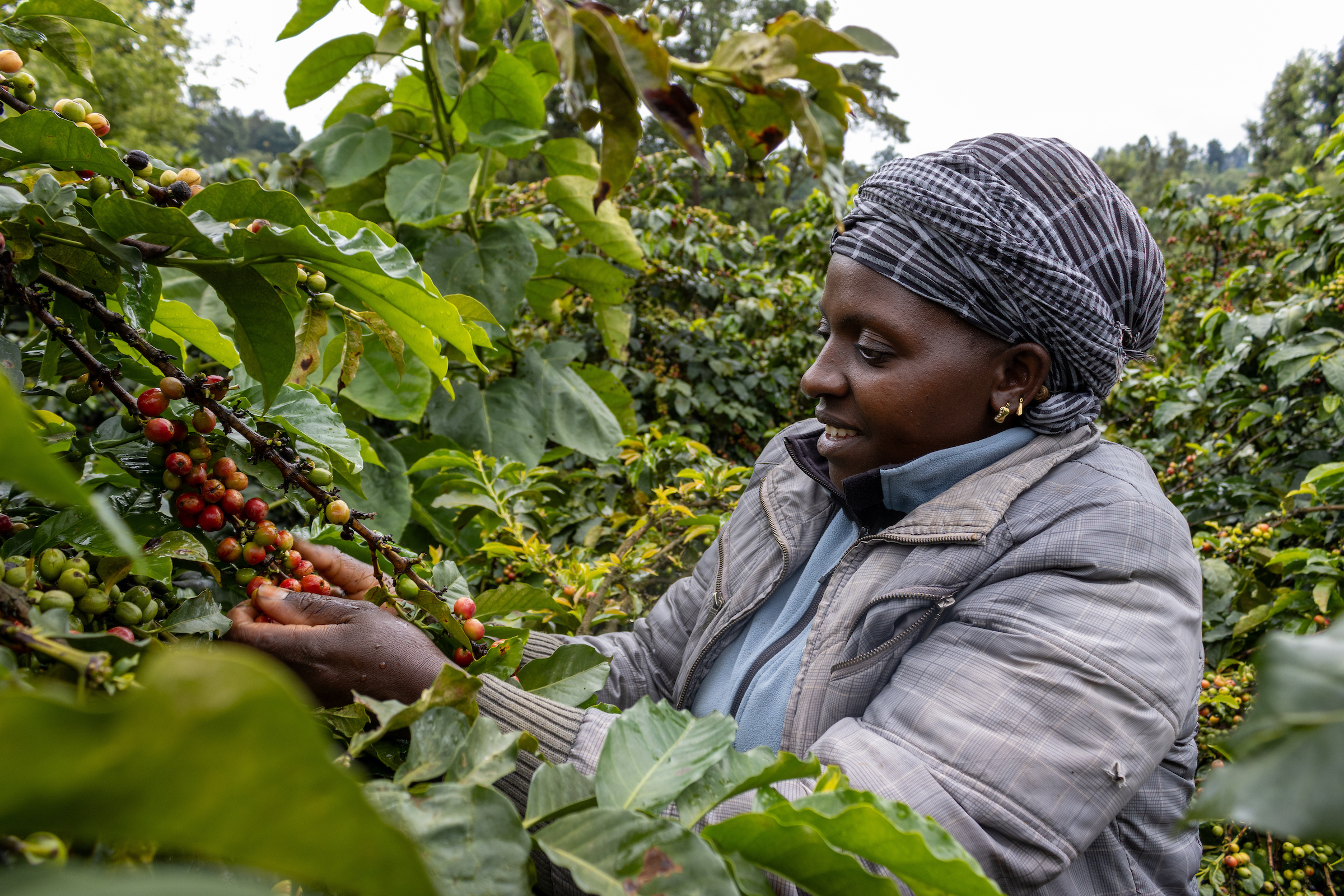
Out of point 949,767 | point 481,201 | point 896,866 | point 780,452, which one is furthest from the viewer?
point 481,201

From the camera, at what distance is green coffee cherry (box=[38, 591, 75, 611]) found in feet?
1.90

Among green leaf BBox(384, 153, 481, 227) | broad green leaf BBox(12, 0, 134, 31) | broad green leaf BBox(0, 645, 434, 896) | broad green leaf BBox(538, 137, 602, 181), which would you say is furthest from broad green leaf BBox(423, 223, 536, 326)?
broad green leaf BBox(0, 645, 434, 896)

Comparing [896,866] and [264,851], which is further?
[896,866]

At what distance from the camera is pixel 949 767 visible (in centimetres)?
105

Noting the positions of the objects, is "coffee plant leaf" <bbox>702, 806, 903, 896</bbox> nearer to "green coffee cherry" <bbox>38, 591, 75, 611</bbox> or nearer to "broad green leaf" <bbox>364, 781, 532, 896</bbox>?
"broad green leaf" <bbox>364, 781, 532, 896</bbox>

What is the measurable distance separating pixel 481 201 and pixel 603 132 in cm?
240

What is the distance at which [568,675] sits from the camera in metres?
1.05

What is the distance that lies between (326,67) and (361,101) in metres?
0.19

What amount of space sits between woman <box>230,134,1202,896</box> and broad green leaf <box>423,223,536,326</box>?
1.29m

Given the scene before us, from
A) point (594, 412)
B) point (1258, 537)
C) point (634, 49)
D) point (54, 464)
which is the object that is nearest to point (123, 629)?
point (54, 464)

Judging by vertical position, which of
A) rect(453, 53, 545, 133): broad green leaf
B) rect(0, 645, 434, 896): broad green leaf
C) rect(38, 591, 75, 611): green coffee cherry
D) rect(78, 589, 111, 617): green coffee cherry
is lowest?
rect(78, 589, 111, 617): green coffee cherry

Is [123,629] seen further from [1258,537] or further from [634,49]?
[1258,537]

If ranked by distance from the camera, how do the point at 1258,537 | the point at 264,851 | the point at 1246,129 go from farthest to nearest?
the point at 1246,129
the point at 1258,537
the point at 264,851

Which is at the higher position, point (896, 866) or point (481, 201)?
point (481, 201)
